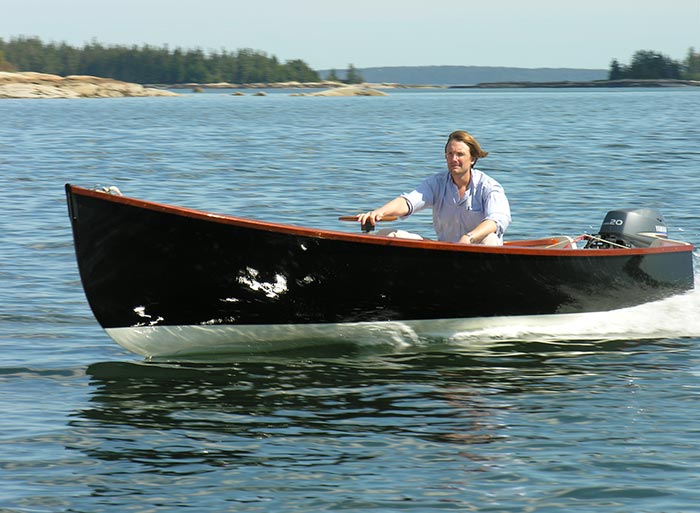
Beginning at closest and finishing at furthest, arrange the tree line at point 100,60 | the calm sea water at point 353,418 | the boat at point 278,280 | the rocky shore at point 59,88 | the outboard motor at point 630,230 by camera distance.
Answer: the calm sea water at point 353,418, the boat at point 278,280, the outboard motor at point 630,230, the rocky shore at point 59,88, the tree line at point 100,60

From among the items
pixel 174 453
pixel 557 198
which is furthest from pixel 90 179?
pixel 174 453

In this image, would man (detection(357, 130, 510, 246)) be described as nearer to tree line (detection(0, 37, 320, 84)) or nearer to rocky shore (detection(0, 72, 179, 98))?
rocky shore (detection(0, 72, 179, 98))

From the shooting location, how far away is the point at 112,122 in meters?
52.6

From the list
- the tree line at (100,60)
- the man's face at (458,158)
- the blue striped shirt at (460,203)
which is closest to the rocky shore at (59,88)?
the tree line at (100,60)

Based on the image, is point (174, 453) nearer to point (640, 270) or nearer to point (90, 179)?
point (640, 270)

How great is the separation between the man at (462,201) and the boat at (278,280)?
0.21m

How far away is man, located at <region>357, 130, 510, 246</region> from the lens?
8562 millimetres

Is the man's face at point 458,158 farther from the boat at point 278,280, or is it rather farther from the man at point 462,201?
the boat at point 278,280

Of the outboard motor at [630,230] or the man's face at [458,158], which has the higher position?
the man's face at [458,158]

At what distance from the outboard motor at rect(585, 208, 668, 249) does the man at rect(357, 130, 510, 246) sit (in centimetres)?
150

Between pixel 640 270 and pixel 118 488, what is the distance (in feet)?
17.0

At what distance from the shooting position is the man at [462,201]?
8562 mm

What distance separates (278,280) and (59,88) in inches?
4215

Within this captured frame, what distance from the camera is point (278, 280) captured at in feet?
27.5
